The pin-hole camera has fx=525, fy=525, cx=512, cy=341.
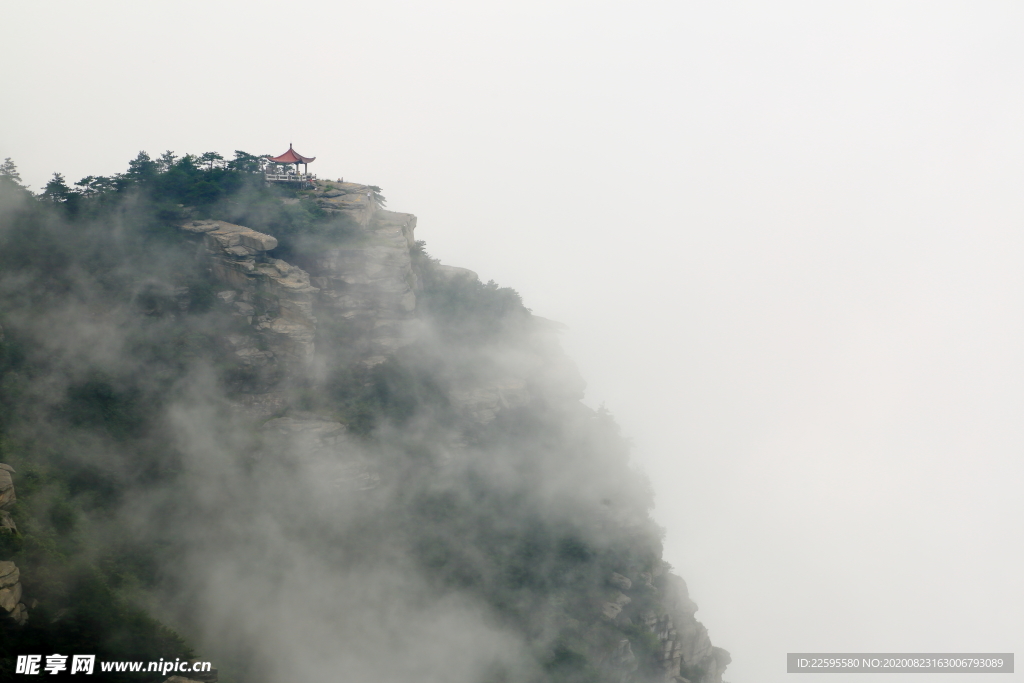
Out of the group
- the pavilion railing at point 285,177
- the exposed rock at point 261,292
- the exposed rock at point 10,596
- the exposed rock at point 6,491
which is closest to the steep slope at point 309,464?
the exposed rock at point 261,292

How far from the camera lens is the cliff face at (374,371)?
37.9m

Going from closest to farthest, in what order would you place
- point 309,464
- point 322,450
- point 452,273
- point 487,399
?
point 309,464, point 322,450, point 487,399, point 452,273

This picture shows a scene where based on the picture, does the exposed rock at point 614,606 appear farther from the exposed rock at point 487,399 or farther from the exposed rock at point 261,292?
the exposed rock at point 261,292

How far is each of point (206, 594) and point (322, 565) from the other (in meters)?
7.09

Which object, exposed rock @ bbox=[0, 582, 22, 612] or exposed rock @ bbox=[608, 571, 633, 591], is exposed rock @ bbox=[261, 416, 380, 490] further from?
exposed rock @ bbox=[608, 571, 633, 591]

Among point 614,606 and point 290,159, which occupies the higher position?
point 290,159

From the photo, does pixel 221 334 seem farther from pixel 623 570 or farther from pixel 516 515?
pixel 623 570

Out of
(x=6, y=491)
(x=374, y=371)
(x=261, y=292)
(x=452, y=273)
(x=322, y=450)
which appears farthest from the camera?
(x=452, y=273)

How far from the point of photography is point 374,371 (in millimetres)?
43188

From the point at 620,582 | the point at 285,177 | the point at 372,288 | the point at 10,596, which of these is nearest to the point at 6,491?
the point at 10,596

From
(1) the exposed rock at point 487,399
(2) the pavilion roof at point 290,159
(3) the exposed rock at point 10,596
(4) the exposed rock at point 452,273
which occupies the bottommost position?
(3) the exposed rock at point 10,596

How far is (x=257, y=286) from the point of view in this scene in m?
38.7

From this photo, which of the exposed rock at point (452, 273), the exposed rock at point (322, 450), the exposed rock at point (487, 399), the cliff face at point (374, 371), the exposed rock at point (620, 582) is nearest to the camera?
the exposed rock at point (322, 450)

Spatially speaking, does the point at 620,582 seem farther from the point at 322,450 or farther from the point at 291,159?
the point at 291,159
